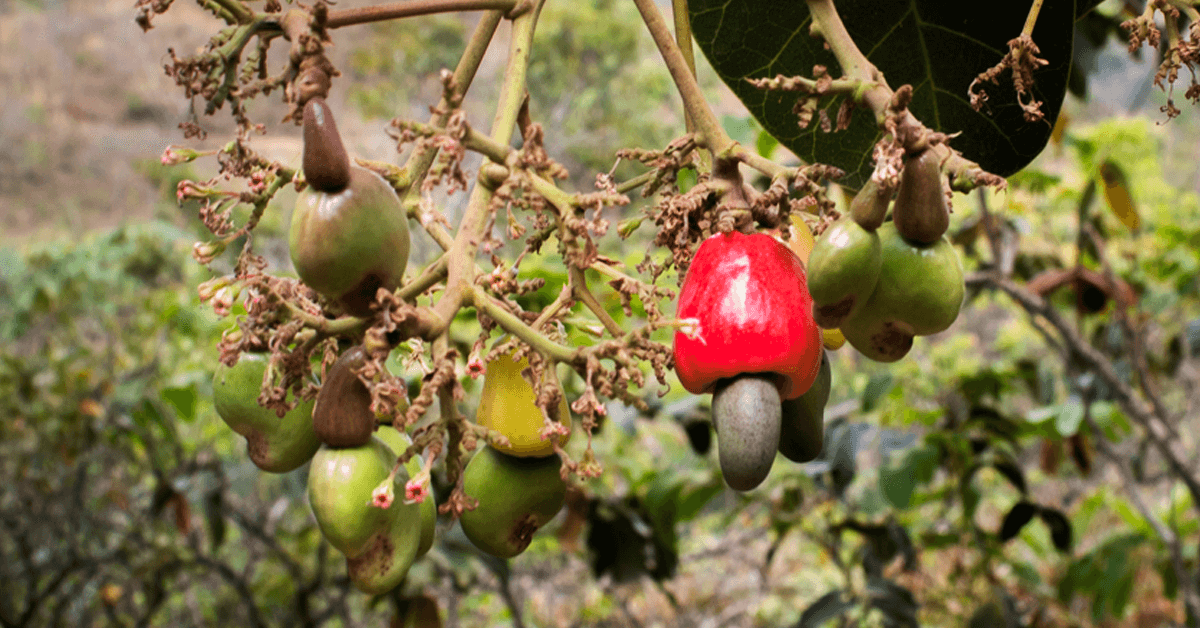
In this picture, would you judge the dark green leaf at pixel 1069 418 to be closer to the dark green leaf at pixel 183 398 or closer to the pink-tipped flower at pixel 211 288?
the pink-tipped flower at pixel 211 288

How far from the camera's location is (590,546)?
7.76ft

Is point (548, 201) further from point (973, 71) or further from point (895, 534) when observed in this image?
point (895, 534)

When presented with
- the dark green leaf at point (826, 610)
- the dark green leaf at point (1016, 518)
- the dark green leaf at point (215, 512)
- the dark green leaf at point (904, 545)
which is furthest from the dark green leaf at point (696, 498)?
the dark green leaf at point (215, 512)

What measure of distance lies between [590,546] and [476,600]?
2665 mm

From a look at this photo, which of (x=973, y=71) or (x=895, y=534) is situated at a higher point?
(x=973, y=71)

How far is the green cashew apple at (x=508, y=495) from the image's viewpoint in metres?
0.67

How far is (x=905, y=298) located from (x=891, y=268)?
24 millimetres

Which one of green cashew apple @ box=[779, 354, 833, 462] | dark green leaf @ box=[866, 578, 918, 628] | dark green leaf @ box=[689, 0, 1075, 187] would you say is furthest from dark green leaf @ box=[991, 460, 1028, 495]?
green cashew apple @ box=[779, 354, 833, 462]

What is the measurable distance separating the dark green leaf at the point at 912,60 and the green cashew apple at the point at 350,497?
487mm

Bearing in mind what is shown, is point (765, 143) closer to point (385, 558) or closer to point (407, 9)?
point (407, 9)

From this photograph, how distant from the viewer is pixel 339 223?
0.54 m

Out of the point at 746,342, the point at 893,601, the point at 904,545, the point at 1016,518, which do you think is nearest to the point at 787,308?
the point at 746,342

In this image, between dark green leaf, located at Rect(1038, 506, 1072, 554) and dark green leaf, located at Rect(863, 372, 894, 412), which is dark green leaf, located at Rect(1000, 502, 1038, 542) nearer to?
dark green leaf, located at Rect(1038, 506, 1072, 554)

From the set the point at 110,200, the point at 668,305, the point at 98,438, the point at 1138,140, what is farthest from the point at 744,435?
the point at 110,200
